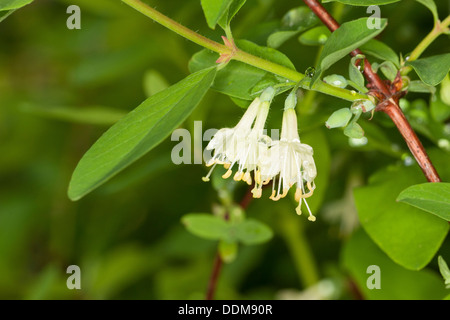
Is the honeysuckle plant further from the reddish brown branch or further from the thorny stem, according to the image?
the reddish brown branch

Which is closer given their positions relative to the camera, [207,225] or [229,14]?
[229,14]

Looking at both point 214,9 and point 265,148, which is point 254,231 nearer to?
point 265,148

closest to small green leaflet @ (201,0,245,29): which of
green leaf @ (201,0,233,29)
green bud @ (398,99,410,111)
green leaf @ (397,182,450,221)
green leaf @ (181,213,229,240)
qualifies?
green leaf @ (201,0,233,29)

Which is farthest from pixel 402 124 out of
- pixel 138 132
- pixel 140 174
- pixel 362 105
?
pixel 140 174

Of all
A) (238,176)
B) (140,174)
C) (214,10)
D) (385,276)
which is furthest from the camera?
(140,174)

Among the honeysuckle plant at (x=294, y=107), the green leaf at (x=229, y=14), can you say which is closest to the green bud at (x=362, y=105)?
the honeysuckle plant at (x=294, y=107)

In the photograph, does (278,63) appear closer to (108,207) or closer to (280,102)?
(280,102)

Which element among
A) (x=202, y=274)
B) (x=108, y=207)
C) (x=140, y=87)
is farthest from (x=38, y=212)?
(x=202, y=274)
